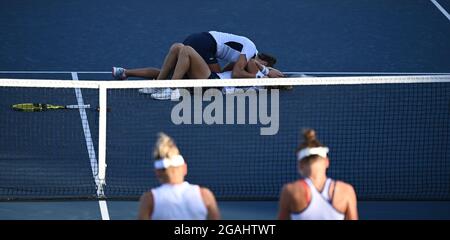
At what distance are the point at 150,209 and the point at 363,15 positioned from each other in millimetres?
12019

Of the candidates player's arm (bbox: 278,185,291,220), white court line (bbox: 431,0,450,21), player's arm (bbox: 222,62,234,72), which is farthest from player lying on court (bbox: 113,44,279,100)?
player's arm (bbox: 278,185,291,220)

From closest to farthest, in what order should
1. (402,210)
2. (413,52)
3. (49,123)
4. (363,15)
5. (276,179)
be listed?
(402,210)
(276,179)
(49,123)
(413,52)
(363,15)

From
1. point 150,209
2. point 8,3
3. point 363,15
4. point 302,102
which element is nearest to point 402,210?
point 302,102

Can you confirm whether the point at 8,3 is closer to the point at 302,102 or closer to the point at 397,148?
the point at 302,102

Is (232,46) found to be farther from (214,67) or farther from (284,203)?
(284,203)

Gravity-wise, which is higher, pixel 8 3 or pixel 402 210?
pixel 8 3

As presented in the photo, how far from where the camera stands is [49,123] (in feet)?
43.8

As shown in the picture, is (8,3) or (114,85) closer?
(114,85)

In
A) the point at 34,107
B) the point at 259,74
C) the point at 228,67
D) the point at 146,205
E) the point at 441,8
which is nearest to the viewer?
the point at 146,205

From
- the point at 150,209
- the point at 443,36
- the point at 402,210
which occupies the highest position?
the point at 443,36

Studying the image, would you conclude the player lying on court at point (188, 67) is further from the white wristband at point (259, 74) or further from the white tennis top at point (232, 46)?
the white tennis top at point (232, 46)

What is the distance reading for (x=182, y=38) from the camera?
17.3 meters

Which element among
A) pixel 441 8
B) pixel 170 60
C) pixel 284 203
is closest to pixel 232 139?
pixel 170 60

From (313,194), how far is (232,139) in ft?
19.4
